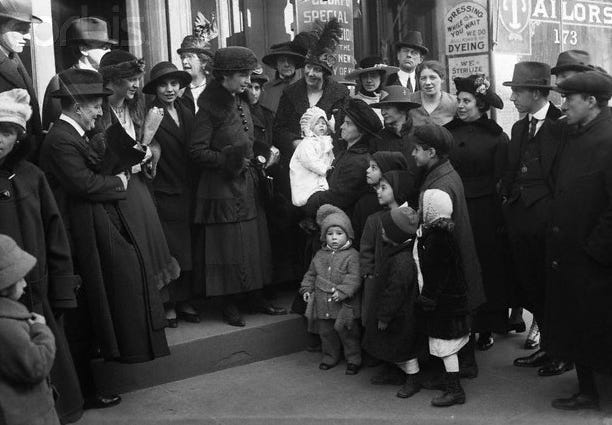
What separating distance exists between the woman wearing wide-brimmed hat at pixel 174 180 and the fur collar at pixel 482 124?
2.04 m

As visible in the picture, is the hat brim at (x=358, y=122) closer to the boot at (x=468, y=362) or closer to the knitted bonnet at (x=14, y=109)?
the boot at (x=468, y=362)

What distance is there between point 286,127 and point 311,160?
0.78 metres

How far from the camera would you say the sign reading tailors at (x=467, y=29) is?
9.38m

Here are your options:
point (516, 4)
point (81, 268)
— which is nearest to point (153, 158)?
point (81, 268)

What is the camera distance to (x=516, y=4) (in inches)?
453

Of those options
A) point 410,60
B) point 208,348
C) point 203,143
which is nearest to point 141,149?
point 203,143

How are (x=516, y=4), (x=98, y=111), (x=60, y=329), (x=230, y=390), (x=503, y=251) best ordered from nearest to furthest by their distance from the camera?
(x=60, y=329)
(x=98, y=111)
(x=230, y=390)
(x=503, y=251)
(x=516, y=4)

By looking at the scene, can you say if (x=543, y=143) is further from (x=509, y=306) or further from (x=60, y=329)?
(x=60, y=329)

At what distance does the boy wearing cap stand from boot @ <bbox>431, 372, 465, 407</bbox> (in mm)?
449

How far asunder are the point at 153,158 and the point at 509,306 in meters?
2.88

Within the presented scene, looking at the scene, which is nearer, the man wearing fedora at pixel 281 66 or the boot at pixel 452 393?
the boot at pixel 452 393

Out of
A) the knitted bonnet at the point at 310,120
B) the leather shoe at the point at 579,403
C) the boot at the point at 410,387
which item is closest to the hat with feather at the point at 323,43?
the knitted bonnet at the point at 310,120

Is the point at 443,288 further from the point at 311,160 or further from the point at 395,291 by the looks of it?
the point at 311,160

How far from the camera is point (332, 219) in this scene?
6.38 m
